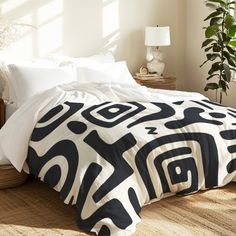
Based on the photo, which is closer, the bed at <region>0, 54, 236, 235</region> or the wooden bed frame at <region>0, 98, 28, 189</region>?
the bed at <region>0, 54, 236, 235</region>

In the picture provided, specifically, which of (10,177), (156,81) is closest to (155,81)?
(156,81)

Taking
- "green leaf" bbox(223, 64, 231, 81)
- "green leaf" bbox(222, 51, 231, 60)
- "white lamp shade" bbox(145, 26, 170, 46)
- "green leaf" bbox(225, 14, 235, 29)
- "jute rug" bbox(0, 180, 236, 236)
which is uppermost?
"green leaf" bbox(225, 14, 235, 29)

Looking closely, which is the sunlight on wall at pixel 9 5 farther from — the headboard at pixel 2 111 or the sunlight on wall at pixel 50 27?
the headboard at pixel 2 111

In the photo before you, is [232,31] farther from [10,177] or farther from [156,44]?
[10,177]

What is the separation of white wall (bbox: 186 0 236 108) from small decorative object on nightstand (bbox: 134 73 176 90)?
64 centimetres

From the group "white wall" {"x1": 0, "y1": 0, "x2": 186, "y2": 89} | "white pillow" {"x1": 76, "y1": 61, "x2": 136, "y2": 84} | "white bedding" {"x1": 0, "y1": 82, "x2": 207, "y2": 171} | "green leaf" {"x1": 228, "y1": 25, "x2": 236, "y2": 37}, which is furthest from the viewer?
"green leaf" {"x1": 228, "y1": 25, "x2": 236, "y2": 37}

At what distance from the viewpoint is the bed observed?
2.98 metres

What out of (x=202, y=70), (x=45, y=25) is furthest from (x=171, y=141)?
(x=202, y=70)

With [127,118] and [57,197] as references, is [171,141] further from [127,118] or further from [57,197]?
[57,197]

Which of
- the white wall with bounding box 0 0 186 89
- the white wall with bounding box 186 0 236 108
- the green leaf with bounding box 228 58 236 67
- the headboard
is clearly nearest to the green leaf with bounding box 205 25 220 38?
the green leaf with bounding box 228 58 236 67

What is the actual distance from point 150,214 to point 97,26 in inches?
120

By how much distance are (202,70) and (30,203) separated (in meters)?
3.51

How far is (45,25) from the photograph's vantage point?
5324 millimetres

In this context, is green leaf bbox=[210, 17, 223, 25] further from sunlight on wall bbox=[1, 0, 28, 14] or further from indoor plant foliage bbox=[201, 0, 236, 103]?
sunlight on wall bbox=[1, 0, 28, 14]
